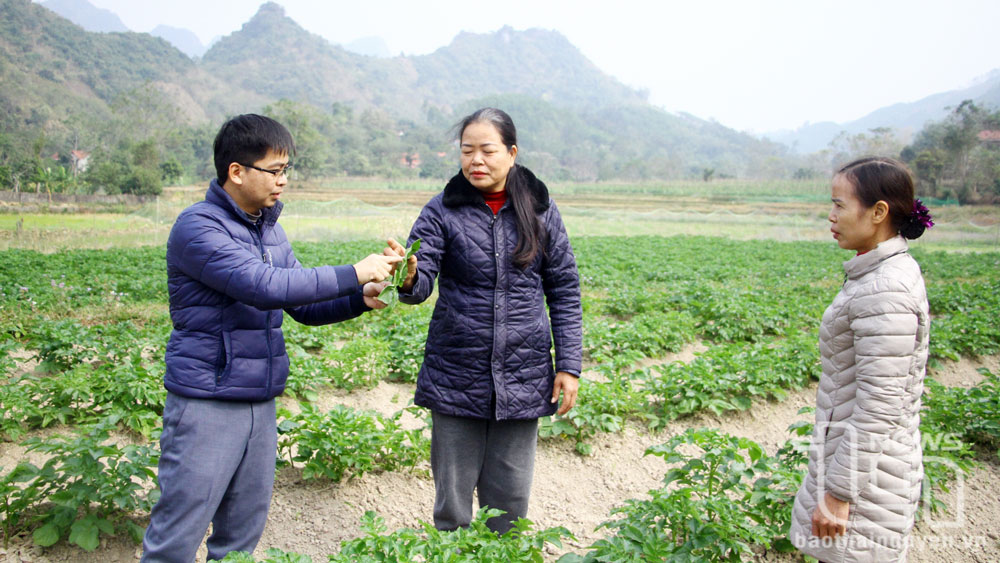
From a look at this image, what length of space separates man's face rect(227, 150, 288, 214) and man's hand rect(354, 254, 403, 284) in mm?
366

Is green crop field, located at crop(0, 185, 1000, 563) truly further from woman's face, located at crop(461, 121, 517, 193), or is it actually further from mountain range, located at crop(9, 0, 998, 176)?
mountain range, located at crop(9, 0, 998, 176)

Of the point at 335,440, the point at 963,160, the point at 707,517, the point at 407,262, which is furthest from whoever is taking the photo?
the point at 963,160

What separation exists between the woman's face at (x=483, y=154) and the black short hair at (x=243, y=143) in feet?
2.19

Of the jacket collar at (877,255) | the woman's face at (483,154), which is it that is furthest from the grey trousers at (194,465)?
the jacket collar at (877,255)

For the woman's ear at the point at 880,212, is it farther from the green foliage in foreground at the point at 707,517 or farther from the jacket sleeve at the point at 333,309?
the jacket sleeve at the point at 333,309

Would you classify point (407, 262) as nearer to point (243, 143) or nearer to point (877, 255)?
point (243, 143)

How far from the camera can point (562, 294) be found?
8.42 ft

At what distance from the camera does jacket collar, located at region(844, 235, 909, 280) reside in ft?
6.21

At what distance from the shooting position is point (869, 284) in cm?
184

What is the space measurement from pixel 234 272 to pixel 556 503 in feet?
8.15

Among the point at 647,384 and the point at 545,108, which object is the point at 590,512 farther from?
the point at 545,108

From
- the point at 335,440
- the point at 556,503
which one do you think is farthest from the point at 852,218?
the point at 335,440

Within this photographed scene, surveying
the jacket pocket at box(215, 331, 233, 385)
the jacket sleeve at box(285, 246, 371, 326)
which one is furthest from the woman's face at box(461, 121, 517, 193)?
the jacket pocket at box(215, 331, 233, 385)

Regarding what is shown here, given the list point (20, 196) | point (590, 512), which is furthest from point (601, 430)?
point (20, 196)
